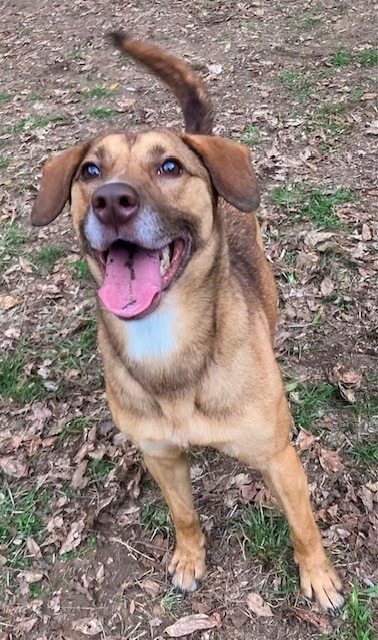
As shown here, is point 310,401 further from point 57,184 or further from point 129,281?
point 57,184

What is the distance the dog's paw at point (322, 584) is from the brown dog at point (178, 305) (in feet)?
1.01

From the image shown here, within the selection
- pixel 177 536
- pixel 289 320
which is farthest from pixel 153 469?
pixel 289 320

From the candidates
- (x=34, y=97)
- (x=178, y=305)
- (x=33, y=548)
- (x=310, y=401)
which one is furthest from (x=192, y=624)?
(x=34, y=97)

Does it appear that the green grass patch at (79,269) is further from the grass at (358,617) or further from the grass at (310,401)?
the grass at (358,617)

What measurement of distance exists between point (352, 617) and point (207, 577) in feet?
2.72

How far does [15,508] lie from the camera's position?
170 inches

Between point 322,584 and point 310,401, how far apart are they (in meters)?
1.25

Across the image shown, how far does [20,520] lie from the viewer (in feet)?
13.9

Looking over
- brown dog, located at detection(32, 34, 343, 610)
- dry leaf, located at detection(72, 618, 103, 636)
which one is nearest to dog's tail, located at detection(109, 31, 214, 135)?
brown dog, located at detection(32, 34, 343, 610)

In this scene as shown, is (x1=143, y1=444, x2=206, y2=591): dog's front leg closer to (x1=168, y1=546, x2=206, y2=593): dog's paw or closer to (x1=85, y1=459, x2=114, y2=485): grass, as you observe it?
(x1=168, y1=546, x2=206, y2=593): dog's paw

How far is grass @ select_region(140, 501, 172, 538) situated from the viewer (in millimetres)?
4062

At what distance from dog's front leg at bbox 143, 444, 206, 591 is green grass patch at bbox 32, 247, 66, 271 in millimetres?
3128

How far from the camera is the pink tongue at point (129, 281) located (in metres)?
2.65

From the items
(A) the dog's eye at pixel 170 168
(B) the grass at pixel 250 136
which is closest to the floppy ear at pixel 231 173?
(A) the dog's eye at pixel 170 168
